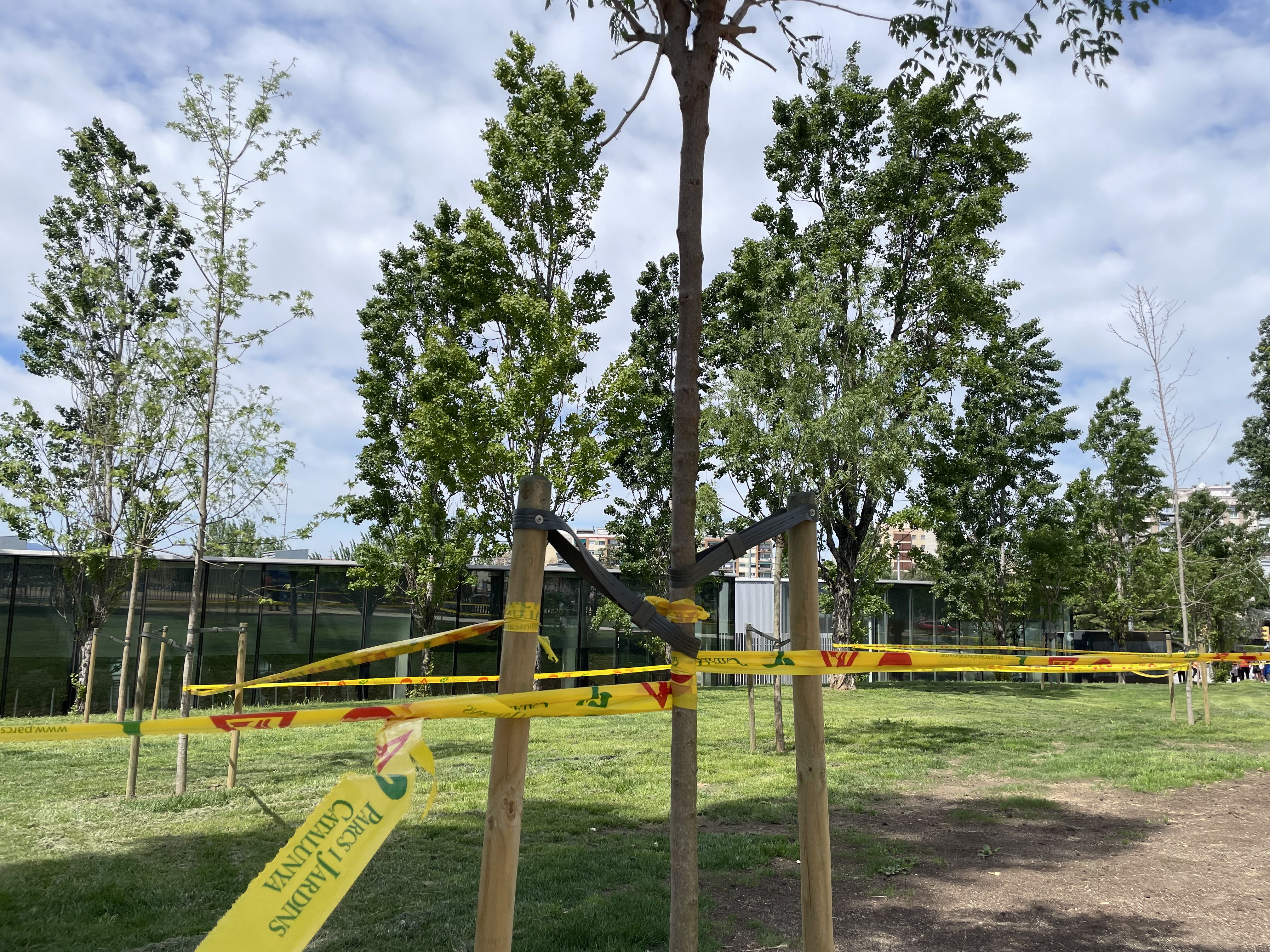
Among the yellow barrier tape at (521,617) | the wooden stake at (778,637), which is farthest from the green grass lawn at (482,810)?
the yellow barrier tape at (521,617)

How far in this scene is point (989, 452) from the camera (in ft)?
104

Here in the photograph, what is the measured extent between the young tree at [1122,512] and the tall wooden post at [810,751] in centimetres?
3603

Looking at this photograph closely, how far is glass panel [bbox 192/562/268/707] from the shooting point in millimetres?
21984

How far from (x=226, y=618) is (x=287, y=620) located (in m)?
1.48

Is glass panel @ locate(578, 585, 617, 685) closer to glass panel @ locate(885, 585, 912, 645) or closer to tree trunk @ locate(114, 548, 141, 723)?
tree trunk @ locate(114, 548, 141, 723)

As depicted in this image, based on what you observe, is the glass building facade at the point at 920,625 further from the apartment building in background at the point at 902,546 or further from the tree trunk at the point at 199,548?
the tree trunk at the point at 199,548

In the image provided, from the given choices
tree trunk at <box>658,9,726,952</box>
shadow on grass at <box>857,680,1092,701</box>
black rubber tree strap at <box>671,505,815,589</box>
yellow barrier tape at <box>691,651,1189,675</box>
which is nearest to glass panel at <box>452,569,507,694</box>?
shadow on grass at <box>857,680,1092,701</box>

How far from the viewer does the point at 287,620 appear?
23.2m

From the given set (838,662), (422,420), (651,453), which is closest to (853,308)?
(651,453)

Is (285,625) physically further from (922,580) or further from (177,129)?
(922,580)

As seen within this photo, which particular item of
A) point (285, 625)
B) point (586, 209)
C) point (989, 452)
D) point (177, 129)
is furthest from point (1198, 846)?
point (989, 452)

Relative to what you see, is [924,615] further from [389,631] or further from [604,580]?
[604,580]

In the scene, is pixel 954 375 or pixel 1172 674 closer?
pixel 1172 674

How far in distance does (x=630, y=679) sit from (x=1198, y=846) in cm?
1581
